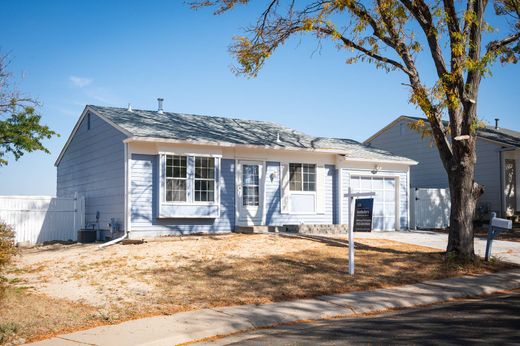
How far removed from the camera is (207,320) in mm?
8781

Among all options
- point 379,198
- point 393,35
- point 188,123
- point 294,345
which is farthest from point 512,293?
point 188,123

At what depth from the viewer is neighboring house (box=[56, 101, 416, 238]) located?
1798cm

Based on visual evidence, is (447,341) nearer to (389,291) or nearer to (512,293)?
(389,291)

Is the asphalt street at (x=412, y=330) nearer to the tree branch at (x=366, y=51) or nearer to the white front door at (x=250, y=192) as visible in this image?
the tree branch at (x=366, y=51)

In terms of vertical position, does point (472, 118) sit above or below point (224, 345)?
above

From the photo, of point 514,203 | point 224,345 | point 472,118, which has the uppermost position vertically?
point 472,118

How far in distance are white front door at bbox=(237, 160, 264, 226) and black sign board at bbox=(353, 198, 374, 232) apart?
7538mm

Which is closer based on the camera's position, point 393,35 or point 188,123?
point 393,35

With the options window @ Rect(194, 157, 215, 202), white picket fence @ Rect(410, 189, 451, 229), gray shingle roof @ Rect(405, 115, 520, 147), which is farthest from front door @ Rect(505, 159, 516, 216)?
window @ Rect(194, 157, 215, 202)

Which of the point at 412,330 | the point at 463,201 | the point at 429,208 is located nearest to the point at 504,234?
the point at 429,208

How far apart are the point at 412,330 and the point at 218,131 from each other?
1410cm

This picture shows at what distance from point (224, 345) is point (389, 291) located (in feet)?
16.8

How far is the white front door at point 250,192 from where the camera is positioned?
65.0ft

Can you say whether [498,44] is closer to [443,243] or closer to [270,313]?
[443,243]
